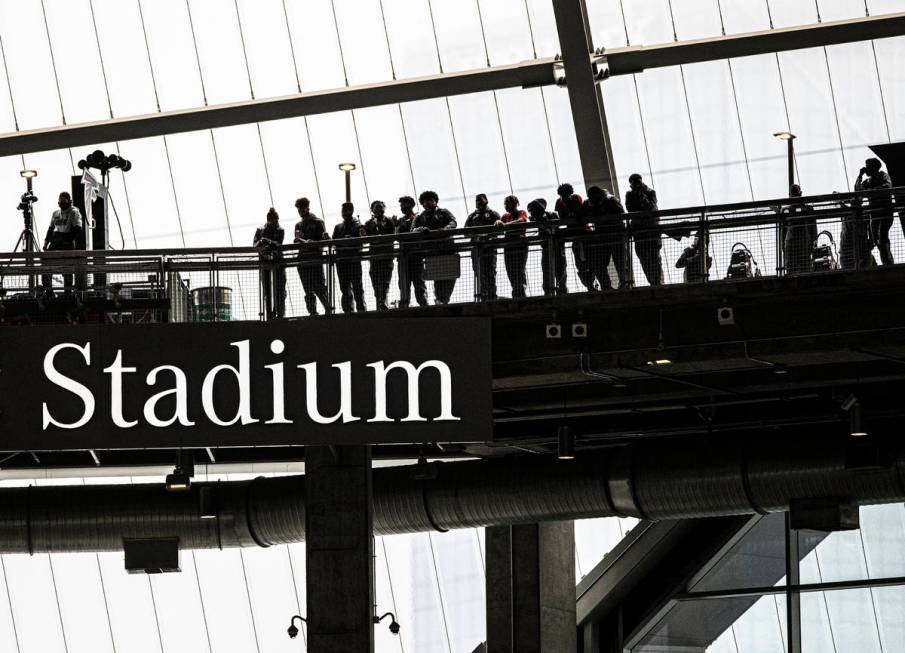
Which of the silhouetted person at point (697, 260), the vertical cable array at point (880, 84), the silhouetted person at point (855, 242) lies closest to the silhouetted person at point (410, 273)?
the silhouetted person at point (697, 260)

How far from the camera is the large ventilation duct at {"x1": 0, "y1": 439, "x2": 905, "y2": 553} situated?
93.2 ft

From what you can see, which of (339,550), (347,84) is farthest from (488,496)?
(347,84)

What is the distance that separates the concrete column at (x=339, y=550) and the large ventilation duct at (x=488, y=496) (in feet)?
15.6

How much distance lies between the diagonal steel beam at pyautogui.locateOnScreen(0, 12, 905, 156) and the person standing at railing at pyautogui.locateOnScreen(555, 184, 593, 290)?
9050 millimetres

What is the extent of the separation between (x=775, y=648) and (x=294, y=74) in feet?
54.5

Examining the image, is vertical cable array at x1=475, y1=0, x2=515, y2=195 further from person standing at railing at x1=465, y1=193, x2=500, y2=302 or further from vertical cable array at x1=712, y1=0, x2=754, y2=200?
person standing at railing at x1=465, y1=193, x2=500, y2=302

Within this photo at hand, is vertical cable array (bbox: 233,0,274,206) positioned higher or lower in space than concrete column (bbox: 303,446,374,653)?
higher

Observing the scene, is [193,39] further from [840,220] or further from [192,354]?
[840,220]

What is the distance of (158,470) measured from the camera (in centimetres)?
3712

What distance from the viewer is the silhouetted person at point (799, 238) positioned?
24.2 m

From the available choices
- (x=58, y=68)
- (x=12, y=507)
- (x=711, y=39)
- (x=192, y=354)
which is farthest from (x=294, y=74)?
(x=192, y=354)

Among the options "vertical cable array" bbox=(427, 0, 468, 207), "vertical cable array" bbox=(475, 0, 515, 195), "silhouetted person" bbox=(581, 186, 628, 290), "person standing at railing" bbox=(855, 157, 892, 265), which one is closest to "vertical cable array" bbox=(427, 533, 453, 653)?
"vertical cable array" bbox=(427, 0, 468, 207)

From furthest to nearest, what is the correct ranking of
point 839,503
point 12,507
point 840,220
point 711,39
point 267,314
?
1. point 711,39
2. point 12,507
3. point 839,503
4. point 267,314
5. point 840,220

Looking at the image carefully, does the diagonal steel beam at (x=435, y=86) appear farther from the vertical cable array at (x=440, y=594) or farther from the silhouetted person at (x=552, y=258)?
the vertical cable array at (x=440, y=594)
